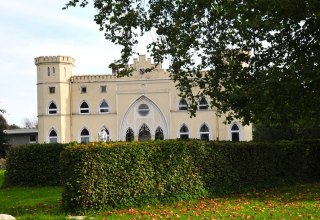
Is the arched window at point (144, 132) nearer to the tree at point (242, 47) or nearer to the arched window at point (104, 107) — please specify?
the arched window at point (104, 107)

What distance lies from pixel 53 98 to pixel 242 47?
3576 cm

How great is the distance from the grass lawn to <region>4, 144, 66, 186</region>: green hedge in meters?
3.93

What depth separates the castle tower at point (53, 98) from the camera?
47031 millimetres

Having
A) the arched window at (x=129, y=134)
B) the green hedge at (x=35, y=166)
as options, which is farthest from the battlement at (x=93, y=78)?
the green hedge at (x=35, y=166)

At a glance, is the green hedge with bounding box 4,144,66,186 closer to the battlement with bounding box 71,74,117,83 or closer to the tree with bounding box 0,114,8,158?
the tree with bounding box 0,114,8,158

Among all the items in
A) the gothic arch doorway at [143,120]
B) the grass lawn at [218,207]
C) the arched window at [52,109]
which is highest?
the arched window at [52,109]

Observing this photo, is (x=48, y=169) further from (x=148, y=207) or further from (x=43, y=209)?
(x=148, y=207)

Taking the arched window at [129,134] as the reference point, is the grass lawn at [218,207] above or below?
below

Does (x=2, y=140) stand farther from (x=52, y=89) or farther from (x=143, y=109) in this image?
(x=143, y=109)

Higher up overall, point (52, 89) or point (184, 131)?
point (52, 89)

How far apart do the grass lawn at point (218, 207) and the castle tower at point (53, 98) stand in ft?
105

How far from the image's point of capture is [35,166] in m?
19.6

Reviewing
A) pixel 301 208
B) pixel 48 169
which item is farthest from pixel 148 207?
pixel 48 169

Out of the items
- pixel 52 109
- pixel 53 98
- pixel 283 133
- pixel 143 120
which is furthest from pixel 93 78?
pixel 283 133
